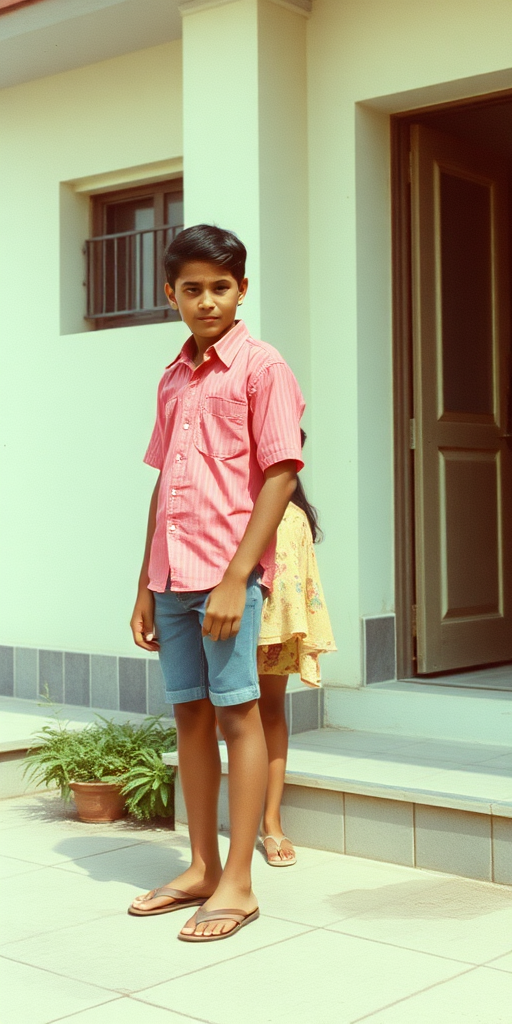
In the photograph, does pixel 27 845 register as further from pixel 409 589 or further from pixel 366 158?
pixel 366 158

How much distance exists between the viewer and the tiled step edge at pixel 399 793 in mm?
3404

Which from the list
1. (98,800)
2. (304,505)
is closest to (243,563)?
(304,505)

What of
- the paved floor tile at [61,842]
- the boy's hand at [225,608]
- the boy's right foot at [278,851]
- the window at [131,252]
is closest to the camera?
the boy's hand at [225,608]

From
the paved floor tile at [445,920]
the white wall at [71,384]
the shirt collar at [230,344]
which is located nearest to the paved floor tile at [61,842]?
the paved floor tile at [445,920]

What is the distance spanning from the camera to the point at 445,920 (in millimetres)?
3123

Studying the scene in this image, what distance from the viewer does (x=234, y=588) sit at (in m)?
2.91

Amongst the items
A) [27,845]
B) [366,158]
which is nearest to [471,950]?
[27,845]

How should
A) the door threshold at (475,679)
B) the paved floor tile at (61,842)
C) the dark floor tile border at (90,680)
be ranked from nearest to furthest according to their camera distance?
the paved floor tile at (61,842) < the door threshold at (475,679) < the dark floor tile border at (90,680)

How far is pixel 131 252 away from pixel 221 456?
3.07 m

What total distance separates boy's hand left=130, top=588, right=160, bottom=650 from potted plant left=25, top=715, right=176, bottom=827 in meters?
1.10

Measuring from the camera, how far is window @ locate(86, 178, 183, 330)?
572 cm

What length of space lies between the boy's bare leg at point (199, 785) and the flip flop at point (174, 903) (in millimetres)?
10

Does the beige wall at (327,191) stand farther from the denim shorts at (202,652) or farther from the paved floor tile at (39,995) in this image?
the paved floor tile at (39,995)

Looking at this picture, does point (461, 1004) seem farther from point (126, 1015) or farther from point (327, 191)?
point (327, 191)
